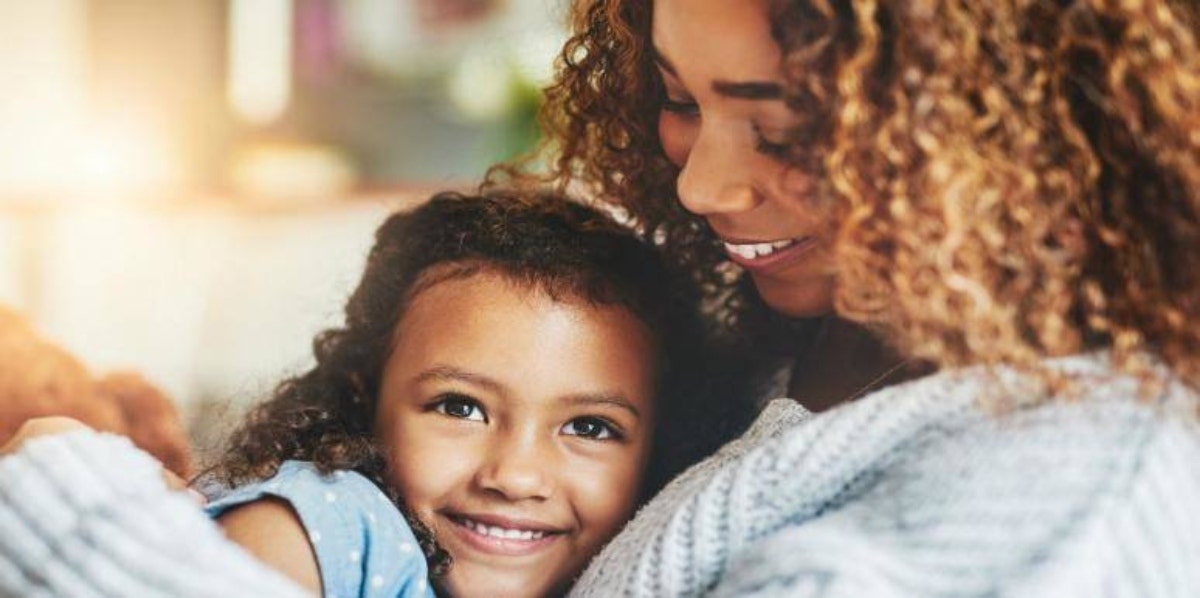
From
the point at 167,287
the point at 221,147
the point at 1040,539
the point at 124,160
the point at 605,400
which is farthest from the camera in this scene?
the point at 221,147

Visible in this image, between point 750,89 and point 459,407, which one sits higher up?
point 750,89

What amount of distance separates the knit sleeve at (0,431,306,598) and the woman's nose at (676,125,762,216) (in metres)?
0.33

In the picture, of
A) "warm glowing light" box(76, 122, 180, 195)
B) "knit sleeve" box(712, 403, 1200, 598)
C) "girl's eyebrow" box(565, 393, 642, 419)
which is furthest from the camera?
"warm glowing light" box(76, 122, 180, 195)

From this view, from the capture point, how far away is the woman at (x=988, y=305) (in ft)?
2.23

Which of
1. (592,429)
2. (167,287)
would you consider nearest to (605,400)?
(592,429)

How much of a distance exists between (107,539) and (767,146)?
0.43 m

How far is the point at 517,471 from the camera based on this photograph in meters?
0.97

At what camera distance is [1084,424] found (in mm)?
695

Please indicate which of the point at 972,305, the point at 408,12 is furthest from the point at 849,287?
the point at 408,12

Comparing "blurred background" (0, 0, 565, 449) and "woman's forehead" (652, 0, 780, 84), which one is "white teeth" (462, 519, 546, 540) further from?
"blurred background" (0, 0, 565, 449)

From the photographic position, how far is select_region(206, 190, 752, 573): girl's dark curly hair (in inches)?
40.9

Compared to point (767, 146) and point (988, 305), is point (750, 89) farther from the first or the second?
point (988, 305)

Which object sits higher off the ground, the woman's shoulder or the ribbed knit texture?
the ribbed knit texture

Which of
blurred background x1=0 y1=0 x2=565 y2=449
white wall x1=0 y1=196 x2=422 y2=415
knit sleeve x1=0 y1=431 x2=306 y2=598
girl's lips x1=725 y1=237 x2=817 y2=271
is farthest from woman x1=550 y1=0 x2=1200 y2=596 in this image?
white wall x1=0 y1=196 x2=422 y2=415
